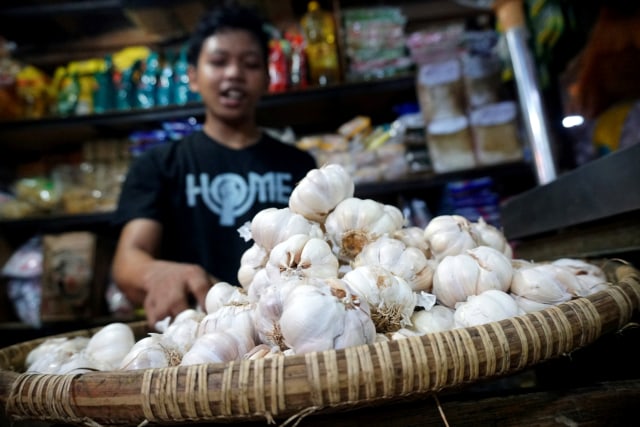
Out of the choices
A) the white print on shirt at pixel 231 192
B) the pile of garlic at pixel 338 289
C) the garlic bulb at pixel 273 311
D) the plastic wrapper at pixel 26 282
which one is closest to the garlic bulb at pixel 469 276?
the pile of garlic at pixel 338 289

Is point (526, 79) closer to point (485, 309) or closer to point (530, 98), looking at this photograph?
point (530, 98)

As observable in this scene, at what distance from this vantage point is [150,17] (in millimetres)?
2258

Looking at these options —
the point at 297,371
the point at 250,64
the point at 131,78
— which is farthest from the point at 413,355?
the point at 131,78

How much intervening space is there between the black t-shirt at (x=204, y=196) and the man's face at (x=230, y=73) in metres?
0.16

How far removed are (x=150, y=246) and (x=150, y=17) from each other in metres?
1.45

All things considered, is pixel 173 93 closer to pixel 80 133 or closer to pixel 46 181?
pixel 80 133

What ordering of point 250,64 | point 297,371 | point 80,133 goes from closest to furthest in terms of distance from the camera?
point 297,371 → point 250,64 → point 80,133

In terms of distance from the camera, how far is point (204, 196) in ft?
4.88

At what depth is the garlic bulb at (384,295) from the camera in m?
0.54

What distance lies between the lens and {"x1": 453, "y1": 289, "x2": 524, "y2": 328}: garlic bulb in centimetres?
55

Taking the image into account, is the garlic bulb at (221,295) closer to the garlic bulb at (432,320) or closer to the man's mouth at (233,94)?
the garlic bulb at (432,320)

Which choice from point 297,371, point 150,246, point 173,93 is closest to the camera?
point 297,371

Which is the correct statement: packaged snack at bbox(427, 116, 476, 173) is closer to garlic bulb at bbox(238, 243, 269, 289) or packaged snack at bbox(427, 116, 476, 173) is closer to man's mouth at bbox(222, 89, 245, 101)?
man's mouth at bbox(222, 89, 245, 101)

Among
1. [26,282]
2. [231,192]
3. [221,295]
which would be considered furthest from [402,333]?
[26,282]
